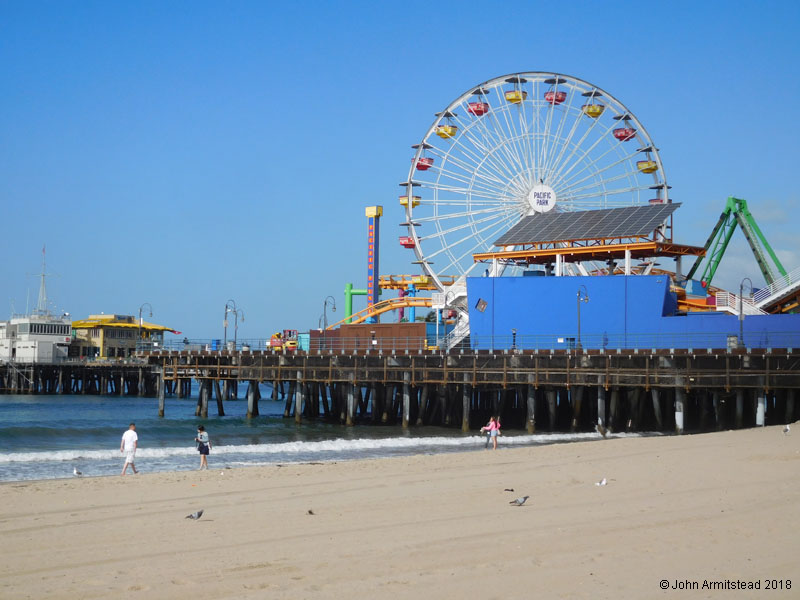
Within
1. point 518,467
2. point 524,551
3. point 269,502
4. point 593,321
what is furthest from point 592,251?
point 524,551

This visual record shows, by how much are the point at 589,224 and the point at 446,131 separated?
11.9 metres

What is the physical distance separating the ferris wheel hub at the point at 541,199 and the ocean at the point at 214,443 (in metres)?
17.7

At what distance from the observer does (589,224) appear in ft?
151

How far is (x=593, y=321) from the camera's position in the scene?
41.3 metres

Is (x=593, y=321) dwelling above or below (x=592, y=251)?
below

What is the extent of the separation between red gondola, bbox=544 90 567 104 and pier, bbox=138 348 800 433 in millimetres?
17665

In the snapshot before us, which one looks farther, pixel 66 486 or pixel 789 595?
pixel 66 486

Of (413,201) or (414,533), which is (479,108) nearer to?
(413,201)

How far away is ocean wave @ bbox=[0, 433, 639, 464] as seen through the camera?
26438mm

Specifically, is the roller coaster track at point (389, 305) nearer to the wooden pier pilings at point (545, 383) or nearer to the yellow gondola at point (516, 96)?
the wooden pier pilings at point (545, 383)

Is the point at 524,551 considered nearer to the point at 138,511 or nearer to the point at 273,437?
the point at 138,511

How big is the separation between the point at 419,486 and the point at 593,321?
1015 inches

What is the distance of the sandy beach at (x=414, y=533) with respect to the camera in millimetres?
9594

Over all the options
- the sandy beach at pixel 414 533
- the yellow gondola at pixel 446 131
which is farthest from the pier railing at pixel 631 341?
the sandy beach at pixel 414 533
